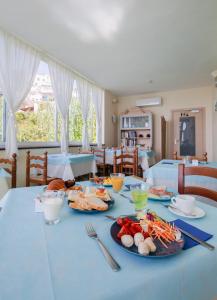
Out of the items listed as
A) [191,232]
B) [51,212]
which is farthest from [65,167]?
[191,232]

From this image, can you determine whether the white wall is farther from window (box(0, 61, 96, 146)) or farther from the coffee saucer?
the coffee saucer

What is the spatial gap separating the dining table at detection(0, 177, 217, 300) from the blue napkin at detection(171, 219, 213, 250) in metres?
0.02

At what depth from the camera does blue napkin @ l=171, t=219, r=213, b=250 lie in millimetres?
592

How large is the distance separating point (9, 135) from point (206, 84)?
5.05 m

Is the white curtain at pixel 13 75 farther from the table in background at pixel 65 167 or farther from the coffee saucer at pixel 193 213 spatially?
the coffee saucer at pixel 193 213

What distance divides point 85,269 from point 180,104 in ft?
19.3

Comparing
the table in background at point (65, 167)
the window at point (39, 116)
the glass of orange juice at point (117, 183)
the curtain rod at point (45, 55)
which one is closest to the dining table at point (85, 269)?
the glass of orange juice at point (117, 183)

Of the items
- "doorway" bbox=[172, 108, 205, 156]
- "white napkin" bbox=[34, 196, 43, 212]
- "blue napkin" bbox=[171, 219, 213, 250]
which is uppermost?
"doorway" bbox=[172, 108, 205, 156]

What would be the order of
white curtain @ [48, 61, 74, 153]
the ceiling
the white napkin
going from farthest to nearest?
white curtain @ [48, 61, 74, 153] → the ceiling → the white napkin

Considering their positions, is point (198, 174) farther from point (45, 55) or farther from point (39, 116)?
point (45, 55)

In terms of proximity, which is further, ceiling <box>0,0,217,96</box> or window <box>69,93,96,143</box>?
window <box>69,93,96,143</box>

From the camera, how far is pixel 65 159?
276 centimetres

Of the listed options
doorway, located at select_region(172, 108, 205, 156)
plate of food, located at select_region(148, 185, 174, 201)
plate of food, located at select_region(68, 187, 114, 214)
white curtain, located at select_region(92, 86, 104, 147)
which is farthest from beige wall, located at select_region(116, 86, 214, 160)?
plate of food, located at select_region(68, 187, 114, 214)

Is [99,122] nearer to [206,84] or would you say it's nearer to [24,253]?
[206,84]
